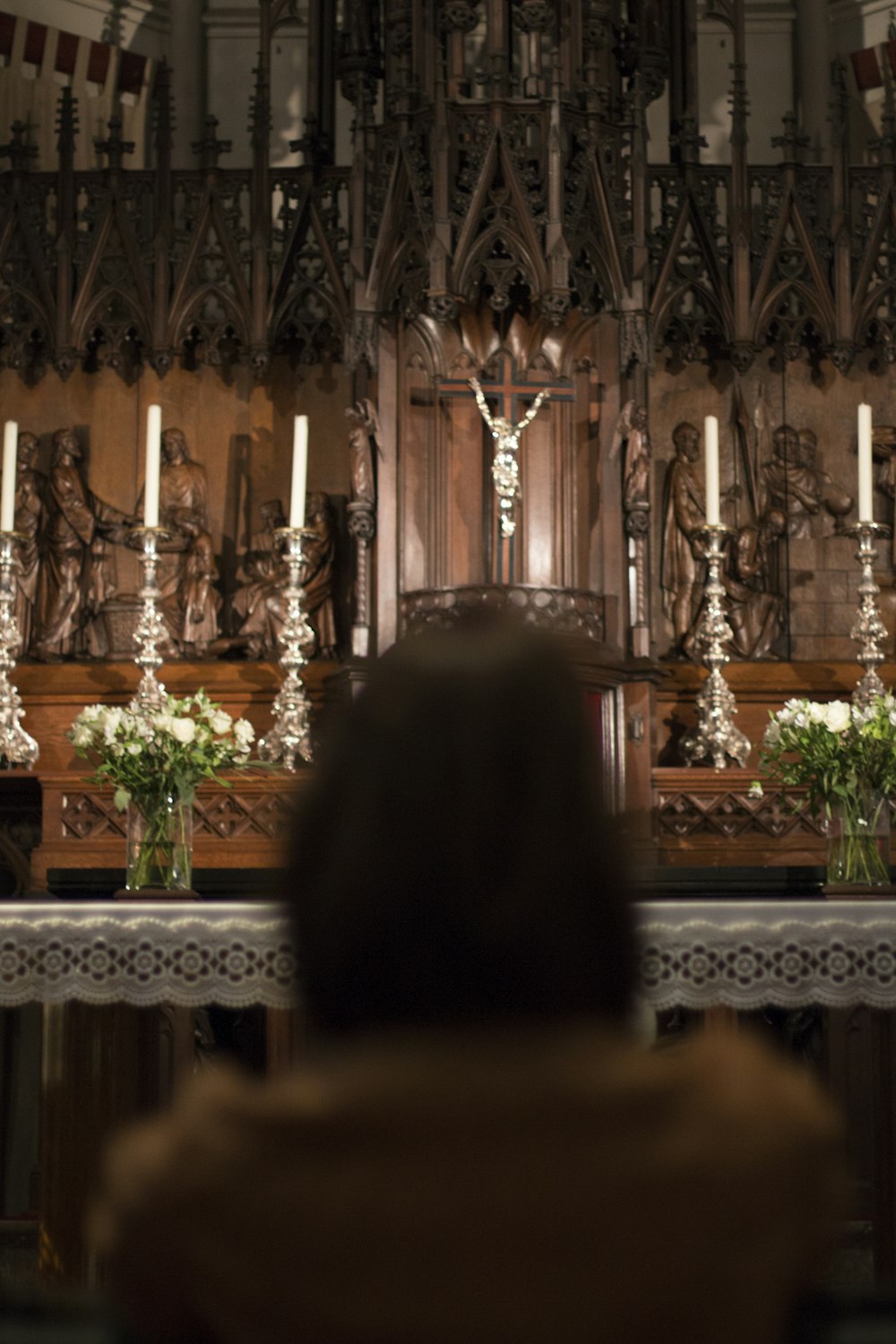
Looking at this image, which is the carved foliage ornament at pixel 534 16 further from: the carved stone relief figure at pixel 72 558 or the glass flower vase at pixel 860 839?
the glass flower vase at pixel 860 839

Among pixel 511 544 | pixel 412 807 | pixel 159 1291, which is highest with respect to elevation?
pixel 511 544

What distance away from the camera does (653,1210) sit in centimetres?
150

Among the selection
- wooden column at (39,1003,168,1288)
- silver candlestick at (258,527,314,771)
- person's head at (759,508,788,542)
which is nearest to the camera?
wooden column at (39,1003,168,1288)

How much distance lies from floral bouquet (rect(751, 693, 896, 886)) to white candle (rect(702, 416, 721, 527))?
183 centimetres

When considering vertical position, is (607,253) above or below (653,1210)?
above

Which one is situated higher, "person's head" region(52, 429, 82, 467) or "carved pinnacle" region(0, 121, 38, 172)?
"carved pinnacle" region(0, 121, 38, 172)

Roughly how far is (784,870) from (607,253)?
313 centimetres

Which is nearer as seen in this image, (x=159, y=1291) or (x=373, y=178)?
(x=159, y=1291)

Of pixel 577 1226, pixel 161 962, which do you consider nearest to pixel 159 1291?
pixel 577 1226

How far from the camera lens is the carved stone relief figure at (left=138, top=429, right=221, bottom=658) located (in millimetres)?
8625

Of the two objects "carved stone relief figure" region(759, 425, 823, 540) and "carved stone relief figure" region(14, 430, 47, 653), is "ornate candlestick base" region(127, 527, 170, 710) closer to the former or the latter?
"carved stone relief figure" region(14, 430, 47, 653)

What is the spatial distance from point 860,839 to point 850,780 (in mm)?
195

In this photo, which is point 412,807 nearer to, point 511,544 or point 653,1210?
point 653,1210

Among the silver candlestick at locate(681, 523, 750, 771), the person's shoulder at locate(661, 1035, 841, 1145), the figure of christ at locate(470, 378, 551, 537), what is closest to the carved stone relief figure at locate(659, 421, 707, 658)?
the silver candlestick at locate(681, 523, 750, 771)
